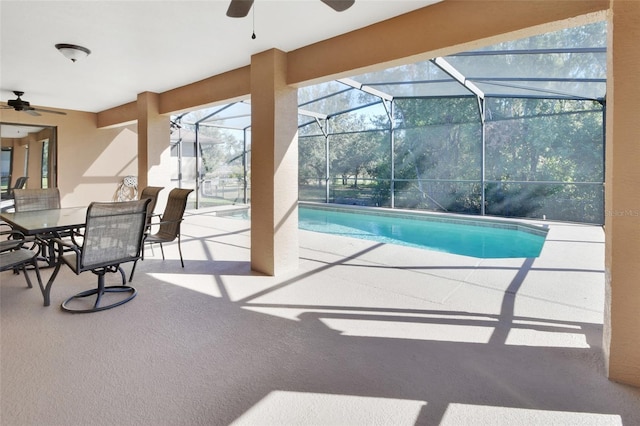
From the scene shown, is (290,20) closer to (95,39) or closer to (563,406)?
(95,39)

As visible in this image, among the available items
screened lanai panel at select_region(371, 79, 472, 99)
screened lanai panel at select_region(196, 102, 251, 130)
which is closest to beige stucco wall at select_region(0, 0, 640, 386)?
screened lanai panel at select_region(196, 102, 251, 130)

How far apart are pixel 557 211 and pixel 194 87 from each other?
8.56 meters

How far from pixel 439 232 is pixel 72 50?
749 centimetres

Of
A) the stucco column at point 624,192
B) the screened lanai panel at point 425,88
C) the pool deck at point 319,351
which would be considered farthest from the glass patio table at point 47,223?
the screened lanai panel at point 425,88

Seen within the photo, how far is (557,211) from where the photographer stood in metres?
8.41

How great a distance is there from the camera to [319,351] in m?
2.33

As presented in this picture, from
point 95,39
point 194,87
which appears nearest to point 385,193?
point 194,87

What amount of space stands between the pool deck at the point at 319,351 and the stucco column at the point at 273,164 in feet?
0.92

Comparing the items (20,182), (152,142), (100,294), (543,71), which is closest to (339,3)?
(100,294)

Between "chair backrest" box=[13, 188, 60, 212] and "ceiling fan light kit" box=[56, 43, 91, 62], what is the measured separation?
6.53 feet

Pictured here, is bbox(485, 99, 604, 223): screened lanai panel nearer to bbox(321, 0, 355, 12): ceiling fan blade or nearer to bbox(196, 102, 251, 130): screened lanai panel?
bbox(196, 102, 251, 130): screened lanai panel

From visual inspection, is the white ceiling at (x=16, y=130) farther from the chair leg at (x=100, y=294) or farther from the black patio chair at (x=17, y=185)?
the chair leg at (x=100, y=294)

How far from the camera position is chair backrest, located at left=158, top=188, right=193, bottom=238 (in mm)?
4156

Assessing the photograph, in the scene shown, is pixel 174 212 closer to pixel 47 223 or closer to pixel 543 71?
pixel 47 223
